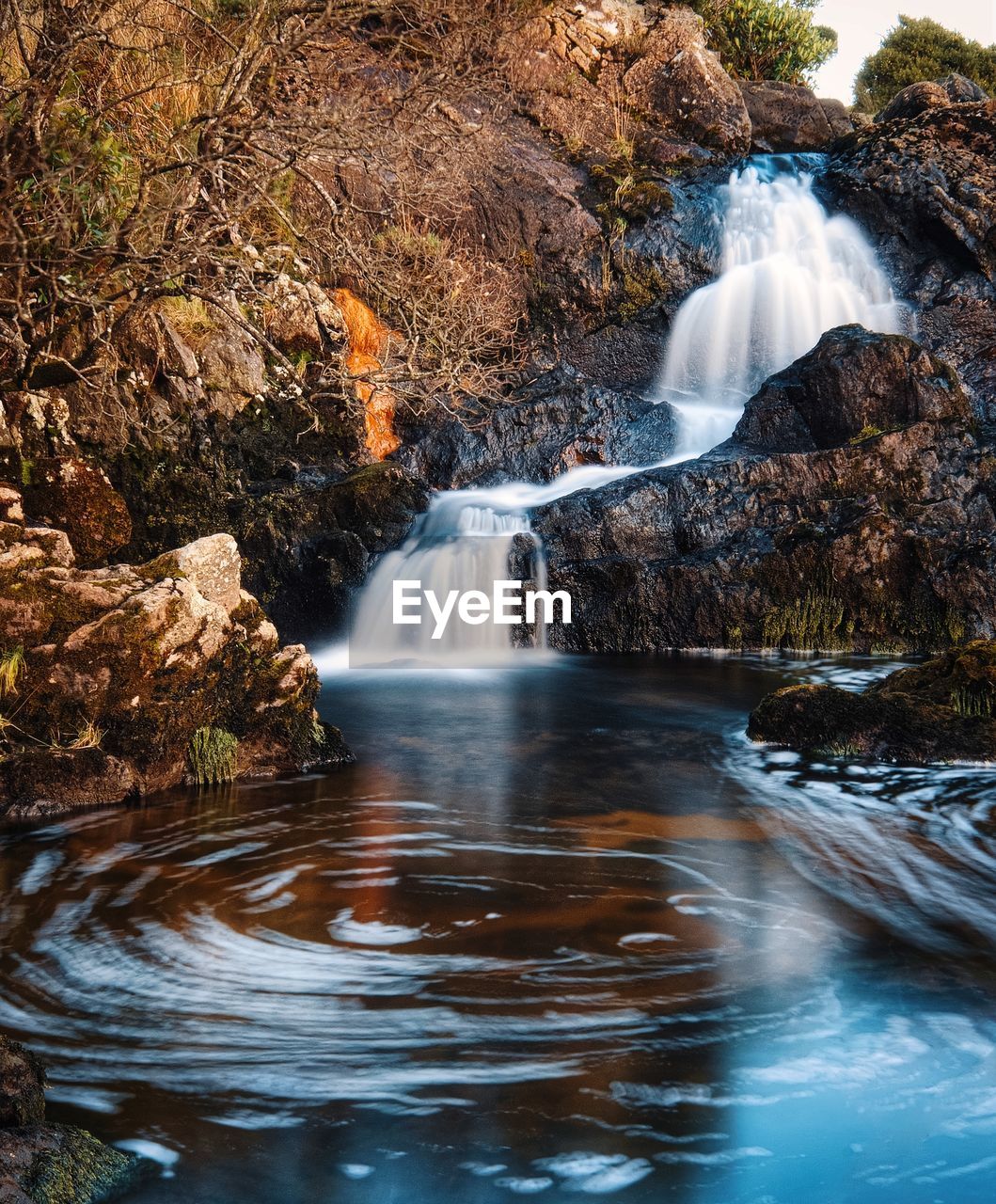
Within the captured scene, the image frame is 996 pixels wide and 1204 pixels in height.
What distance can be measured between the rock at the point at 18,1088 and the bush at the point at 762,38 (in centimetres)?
2771

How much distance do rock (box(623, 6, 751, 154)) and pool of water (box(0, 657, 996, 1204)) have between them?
19199 millimetres

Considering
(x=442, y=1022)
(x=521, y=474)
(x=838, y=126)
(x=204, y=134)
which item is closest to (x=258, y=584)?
(x=521, y=474)

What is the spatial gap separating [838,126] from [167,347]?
59.4 feet

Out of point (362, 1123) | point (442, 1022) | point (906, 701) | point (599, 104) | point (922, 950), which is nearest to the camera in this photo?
point (362, 1123)

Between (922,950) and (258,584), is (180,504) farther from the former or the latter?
(922,950)

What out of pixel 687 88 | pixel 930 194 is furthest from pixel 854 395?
pixel 687 88

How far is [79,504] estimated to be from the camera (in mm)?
8891

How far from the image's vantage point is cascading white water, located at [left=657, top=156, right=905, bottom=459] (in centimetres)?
1636

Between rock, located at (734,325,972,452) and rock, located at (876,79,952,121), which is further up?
rock, located at (876,79,952,121)

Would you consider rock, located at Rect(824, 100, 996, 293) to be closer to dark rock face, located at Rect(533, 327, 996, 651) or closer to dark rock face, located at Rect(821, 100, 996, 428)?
→ dark rock face, located at Rect(821, 100, 996, 428)

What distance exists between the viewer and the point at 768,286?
1700 centimetres

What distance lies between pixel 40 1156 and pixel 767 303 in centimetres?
1702

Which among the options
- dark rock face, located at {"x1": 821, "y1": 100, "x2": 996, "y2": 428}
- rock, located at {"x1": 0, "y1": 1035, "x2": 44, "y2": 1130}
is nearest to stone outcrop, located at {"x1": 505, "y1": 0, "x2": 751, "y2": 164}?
dark rock face, located at {"x1": 821, "y1": 100, "x2": 996, "y2": 428}

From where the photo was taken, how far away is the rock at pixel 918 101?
19453 millimetres
